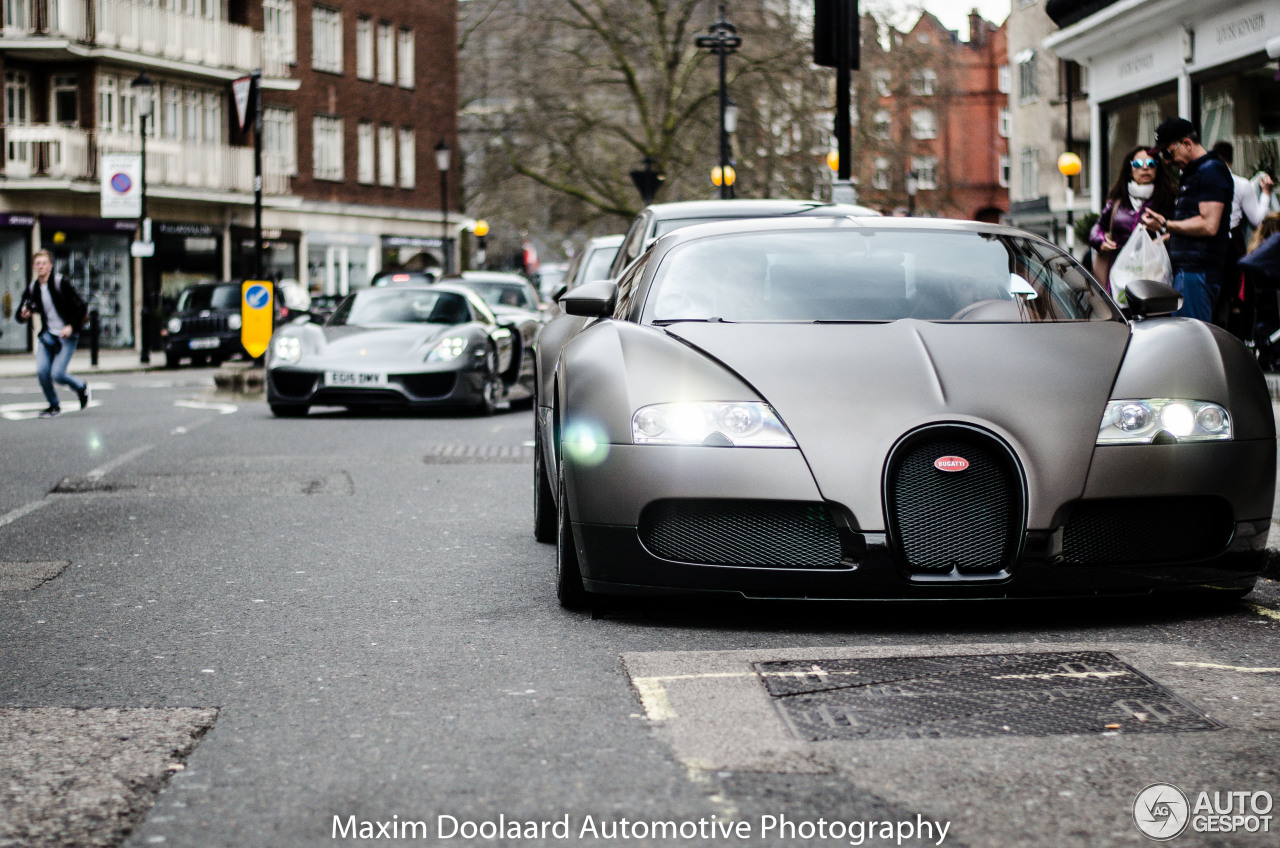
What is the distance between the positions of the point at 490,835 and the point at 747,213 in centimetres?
867

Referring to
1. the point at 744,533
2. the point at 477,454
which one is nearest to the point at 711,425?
the point at 744,533

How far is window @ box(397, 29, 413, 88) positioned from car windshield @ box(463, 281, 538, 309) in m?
35.3

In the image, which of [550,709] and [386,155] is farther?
[386,155]

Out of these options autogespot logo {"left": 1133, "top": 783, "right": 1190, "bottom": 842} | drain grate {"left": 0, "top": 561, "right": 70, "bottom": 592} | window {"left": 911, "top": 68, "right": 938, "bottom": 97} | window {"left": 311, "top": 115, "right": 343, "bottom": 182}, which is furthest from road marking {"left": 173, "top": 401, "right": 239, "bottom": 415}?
window {"left": 311, "top": 115, "right": 343, "bottom": 182}

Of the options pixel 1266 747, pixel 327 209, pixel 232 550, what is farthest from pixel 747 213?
pixel 327 209

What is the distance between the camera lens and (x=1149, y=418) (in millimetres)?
5340

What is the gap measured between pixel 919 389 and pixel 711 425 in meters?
0.65

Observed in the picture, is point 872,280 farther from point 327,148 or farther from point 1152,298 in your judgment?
point 327,148

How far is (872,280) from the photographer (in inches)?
245

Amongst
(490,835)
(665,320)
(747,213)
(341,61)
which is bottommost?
(490,835)

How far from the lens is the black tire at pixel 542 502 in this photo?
23.5 ft

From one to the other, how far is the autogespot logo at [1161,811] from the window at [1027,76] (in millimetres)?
49967

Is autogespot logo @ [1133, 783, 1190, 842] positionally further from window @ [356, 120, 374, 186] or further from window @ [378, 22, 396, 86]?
window @ [378, 22, 396, 86]

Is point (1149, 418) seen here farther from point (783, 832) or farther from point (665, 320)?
point (783, 832)
